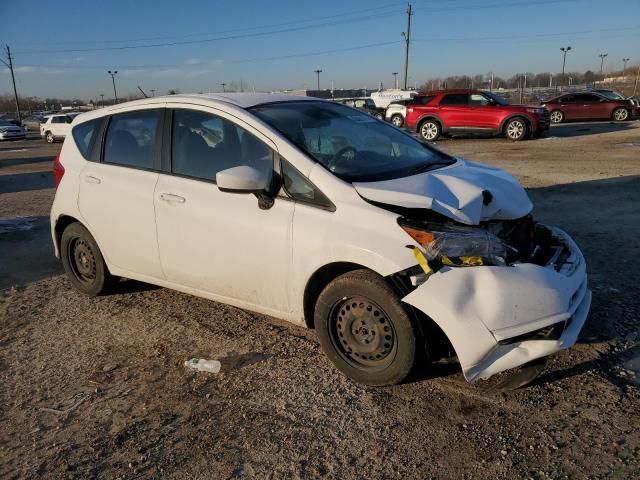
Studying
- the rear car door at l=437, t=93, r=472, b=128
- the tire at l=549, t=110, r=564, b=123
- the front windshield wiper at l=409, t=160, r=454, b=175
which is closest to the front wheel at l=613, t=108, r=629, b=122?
the tire at l=549, t=110, r=564, b=123

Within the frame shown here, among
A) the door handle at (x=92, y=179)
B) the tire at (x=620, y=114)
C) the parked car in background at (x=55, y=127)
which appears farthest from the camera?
the parked car in background at (x=55, y=127)

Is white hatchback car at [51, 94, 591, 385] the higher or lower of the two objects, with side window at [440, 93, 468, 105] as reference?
lower

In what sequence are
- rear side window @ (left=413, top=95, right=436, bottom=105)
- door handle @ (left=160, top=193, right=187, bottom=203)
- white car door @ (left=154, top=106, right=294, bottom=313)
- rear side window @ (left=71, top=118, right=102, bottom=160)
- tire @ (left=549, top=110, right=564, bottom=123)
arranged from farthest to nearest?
1. tire @ (left=549, top=110, right=564, bottom=123)
2. rear side window @ (left=413, top=95, right=436, bottom=105)
3. rear side window @ (left=71, top=118, right=102, bottom=160)
4. door handle @ (left=160, top=193, right=187, bottom=203)
5. white car door @ (left=154, top=106, right=294, bottom=313)

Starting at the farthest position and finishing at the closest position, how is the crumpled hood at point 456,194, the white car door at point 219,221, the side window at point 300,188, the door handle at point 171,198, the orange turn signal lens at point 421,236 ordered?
1. the door handle at point 171,198
2. the white car door at point 219,221
3. the side window at point 300,188
4. the crumpled hood at point 456,194
5. the orange turn signal lens at point 421,236

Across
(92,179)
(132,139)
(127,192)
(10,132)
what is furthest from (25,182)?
(10,132)

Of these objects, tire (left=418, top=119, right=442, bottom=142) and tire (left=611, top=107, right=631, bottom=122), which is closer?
tire (left=418, top=119, right=442, bottom=142)

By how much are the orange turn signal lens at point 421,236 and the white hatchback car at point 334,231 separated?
1 cm

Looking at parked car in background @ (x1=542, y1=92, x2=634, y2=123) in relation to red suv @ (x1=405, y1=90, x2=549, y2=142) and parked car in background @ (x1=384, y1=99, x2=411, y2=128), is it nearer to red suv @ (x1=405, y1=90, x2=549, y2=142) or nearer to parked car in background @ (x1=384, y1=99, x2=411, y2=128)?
parked car in background @ (x1=384, y1=99, x2=411, y2=128)

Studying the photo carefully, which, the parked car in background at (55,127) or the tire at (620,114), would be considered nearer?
the tire at (620,114)

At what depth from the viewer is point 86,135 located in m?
4.74

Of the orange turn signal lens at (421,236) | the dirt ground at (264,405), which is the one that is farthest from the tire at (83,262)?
the orange turn signal lens at (421,236)

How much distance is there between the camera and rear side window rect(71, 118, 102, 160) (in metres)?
4.66

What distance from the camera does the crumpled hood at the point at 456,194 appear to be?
3010 millimetres

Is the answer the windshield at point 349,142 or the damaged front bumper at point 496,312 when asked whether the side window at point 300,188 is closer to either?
the windshield at point 349,142
